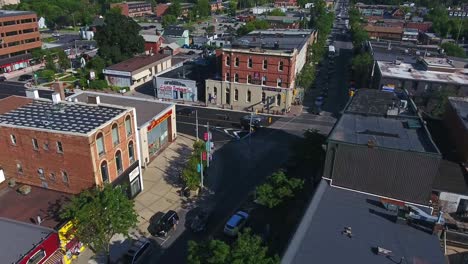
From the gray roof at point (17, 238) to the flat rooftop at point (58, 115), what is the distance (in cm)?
912

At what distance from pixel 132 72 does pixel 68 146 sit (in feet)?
158

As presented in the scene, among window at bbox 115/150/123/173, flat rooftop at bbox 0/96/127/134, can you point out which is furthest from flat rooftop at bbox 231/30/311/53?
window at bbox 115/150/123/173

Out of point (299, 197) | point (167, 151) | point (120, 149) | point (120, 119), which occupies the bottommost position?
point (167, 151)

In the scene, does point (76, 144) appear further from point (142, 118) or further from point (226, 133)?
point (226, 133)

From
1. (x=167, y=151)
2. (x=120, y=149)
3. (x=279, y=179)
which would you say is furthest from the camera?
(x=167, y=151)

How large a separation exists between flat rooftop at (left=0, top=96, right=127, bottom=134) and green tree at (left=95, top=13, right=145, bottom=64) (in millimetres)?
52101

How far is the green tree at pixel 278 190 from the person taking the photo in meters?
32.8

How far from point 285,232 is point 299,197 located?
3.59 metres

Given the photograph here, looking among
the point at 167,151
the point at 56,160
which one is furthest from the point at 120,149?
the point at 167,151

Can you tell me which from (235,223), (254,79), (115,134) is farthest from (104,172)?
(254,79)

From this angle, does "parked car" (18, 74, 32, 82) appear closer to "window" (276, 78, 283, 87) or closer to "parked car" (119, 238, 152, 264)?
"window" (276, 78, 283, 87)

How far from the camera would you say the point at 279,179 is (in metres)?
33.5

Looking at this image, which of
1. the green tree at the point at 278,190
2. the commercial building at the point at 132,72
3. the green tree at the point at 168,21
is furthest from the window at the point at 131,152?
the green tree at the point at 168,21

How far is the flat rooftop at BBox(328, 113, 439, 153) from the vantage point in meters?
30.9
